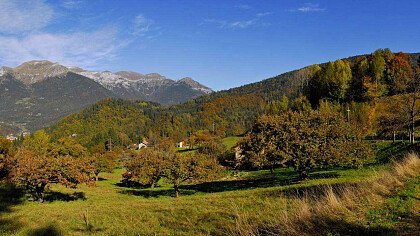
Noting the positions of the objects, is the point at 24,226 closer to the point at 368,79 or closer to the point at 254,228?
the point at 254,228

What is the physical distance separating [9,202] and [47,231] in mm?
19018

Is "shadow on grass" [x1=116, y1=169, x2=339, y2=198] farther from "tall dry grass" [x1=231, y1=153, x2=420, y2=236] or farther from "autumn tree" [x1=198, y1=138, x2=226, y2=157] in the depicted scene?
"autumn tree" [x1=198, y1=138, x2=226, y2=157]

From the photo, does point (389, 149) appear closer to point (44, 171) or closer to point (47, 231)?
point (44, 171)

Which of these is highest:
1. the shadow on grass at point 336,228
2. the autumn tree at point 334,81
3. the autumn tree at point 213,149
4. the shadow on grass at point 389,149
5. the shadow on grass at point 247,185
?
the autumn tree at point 334,81

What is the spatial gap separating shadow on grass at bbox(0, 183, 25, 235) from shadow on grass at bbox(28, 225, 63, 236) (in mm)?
1133

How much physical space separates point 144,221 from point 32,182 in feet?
73.8

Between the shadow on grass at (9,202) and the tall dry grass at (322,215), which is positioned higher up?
the tall dry grass at (322,215)

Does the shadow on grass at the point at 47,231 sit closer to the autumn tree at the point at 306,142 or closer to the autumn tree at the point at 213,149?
the autumn tree at the point at 306,142

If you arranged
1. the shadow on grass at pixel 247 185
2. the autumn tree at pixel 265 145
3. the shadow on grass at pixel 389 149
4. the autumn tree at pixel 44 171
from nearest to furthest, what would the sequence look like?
the autumn tree at pixel 44 171, the autumn tree at pixel 265 145, the shadow on grass at pixel 247 185, the shadow on grass at pixel 389 149

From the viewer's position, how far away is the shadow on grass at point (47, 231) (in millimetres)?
20672

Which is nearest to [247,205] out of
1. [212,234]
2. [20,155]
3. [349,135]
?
[212,234]

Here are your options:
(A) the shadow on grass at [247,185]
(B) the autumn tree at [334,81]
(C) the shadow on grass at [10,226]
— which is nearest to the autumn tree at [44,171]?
(A) the shadow on grass at [247,185]

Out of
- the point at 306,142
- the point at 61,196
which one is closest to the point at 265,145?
the point at 306,142

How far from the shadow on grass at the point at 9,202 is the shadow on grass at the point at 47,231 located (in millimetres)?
1133
